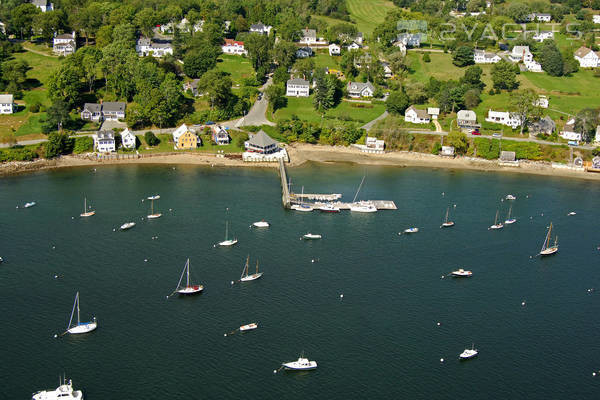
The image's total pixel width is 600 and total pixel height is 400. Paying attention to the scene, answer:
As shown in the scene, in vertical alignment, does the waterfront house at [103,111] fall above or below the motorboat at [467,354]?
above

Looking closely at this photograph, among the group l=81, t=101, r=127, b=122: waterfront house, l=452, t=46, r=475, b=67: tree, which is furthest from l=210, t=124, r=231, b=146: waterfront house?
l=452, t=46, r=475, b=67: tree

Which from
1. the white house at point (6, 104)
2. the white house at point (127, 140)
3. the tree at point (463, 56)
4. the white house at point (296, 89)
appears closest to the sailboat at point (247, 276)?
the white house at point (127, 140)

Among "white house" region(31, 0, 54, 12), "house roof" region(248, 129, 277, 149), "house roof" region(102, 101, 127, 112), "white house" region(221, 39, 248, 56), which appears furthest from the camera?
"white house" region(31, 0, 54, 12)

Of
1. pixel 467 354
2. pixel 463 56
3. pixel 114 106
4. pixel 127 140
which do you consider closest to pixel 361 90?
pixel 463 56

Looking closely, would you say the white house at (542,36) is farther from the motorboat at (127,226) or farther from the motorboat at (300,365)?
the motorboat at (300,365)

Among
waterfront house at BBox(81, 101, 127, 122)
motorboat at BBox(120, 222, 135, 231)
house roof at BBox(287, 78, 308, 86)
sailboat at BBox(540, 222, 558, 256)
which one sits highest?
house roof at BBox(287, 78, 308, 86)

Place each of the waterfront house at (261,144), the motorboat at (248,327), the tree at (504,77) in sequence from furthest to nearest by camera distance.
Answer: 1. the tree at (504,77)
2. the waterfront house at (261,144)
3. the motorboat at (248,327)

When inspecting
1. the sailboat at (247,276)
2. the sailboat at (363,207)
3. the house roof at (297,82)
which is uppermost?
the house roof at (297,82)

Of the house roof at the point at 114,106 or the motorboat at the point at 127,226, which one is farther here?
the house roof at the point at 114,106

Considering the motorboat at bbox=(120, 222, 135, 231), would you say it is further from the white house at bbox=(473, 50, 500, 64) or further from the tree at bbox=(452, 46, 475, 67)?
the white house at bbox=(473, 50, 500, 64)
